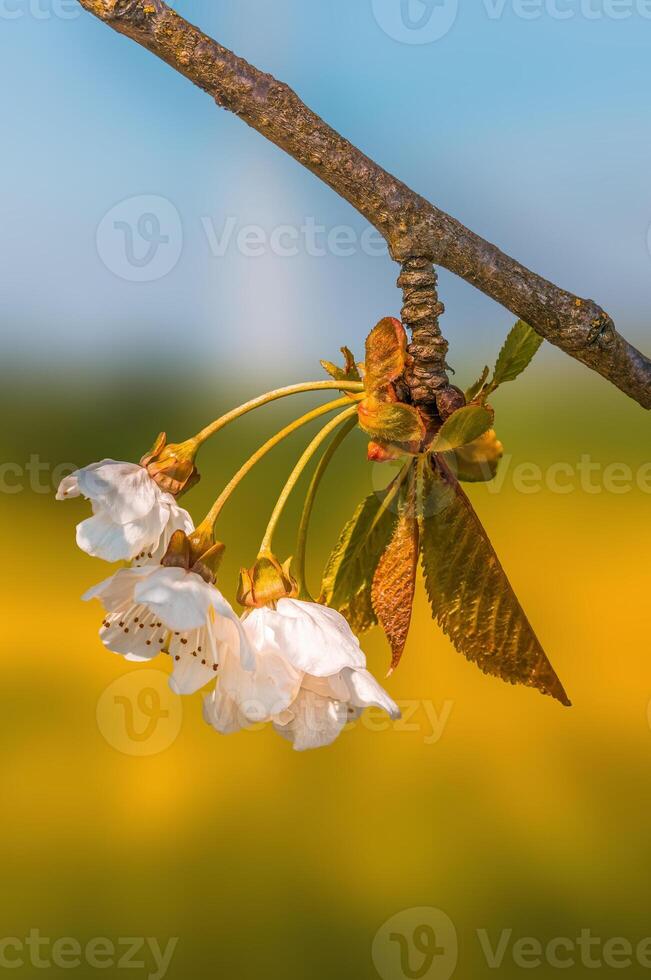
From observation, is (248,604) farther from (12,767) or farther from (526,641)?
(12,767)

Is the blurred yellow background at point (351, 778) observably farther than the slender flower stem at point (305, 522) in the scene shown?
Yes

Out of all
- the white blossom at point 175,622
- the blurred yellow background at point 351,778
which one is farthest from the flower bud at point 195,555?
the blurred yellow background at point 351,778

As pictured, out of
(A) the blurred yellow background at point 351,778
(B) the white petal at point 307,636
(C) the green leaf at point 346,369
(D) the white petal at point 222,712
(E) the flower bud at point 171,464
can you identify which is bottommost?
(A) the blurred yellow background at point 351,778

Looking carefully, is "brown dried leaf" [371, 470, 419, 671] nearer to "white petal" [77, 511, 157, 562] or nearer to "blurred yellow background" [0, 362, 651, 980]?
"white petal" [77, 511, 157, 562]

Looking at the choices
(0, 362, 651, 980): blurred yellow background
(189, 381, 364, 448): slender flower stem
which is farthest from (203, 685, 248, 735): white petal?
(0, 362, 651, 980): blurred yellow background

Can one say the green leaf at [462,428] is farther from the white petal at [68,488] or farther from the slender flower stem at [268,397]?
the white petal at [68,488]
